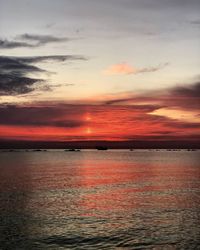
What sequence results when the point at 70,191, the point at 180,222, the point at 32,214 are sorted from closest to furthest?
the point at 180,222
the point at 32,214
the point at 70,191

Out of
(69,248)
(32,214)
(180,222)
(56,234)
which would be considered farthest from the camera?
(32,214)

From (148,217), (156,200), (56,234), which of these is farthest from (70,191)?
(56,234)

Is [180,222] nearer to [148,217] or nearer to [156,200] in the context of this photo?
[148,217]

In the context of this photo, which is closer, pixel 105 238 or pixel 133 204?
pixel 105 238

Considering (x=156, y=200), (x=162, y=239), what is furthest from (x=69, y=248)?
(x=156, y=200)

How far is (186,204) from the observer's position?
53.3 meters

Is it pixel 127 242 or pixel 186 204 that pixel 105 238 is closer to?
pixel 127 242

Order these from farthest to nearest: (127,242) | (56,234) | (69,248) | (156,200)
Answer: (156,200)
(56,234)
(127,242)
(69,248)

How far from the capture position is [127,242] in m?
33.3

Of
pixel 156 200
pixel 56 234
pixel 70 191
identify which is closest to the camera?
pixel 56 234

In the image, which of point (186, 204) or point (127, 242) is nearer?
point (127, 242)

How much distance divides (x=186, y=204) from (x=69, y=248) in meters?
26.1

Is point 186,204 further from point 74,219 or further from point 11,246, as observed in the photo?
point 11,246

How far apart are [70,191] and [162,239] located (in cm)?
3671
